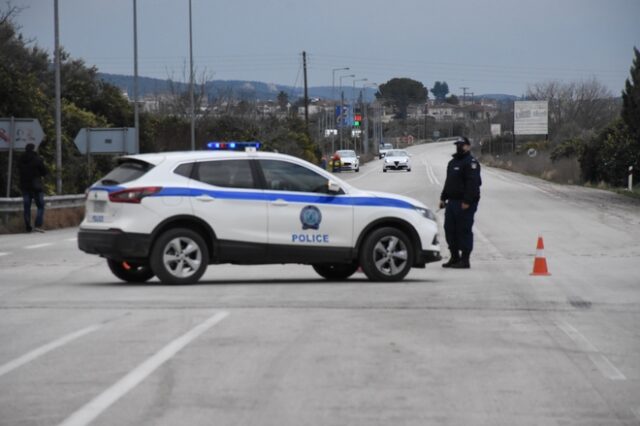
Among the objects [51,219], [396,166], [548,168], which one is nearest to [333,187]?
[51,219]

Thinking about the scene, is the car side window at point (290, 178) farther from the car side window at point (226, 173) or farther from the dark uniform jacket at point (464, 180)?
the dark uniform jacket at point (464, 180)

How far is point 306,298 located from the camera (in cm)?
1355

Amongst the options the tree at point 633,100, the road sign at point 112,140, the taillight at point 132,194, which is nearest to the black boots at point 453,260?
the taillight at point 132,194

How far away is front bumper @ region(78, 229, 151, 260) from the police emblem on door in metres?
1.89

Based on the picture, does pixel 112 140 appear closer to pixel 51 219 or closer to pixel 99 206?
pixel 51 219

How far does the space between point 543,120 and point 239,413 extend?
10028 centimetres

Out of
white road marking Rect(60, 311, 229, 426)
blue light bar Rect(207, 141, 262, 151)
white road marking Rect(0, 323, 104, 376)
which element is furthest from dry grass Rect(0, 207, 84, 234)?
white road marking Rect(60, 311, 229, 426)

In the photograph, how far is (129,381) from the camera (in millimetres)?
8328

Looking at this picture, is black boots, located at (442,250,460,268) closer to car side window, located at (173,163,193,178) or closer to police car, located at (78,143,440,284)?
police car, located at (78,143,440,284)

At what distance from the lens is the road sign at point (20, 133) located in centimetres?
3072

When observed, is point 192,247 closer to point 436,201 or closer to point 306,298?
point 306,298

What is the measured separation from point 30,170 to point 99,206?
12.6 metres

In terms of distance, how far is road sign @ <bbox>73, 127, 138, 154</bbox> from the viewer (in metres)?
36.3

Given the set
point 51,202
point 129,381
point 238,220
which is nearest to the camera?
point 129,381
